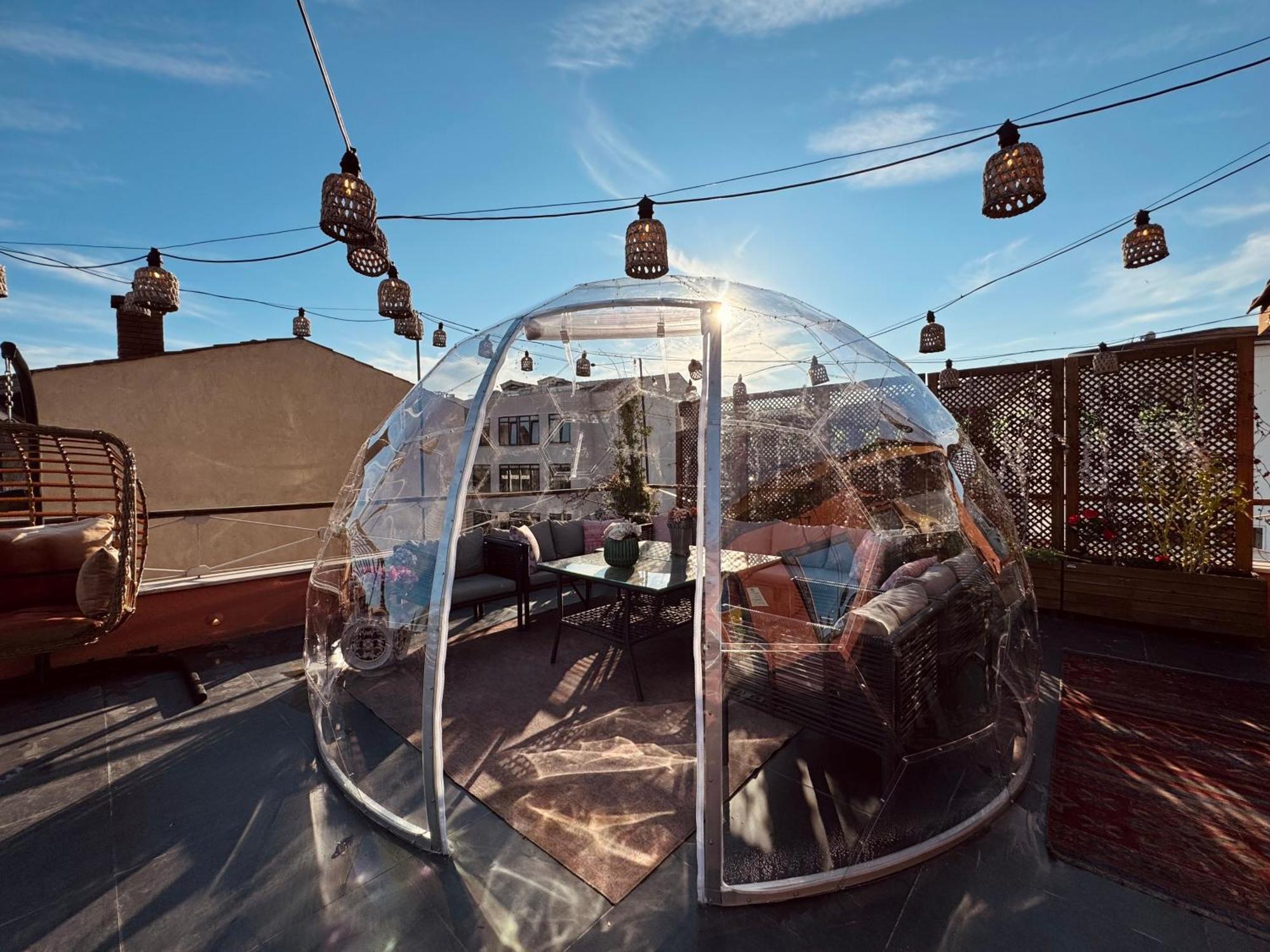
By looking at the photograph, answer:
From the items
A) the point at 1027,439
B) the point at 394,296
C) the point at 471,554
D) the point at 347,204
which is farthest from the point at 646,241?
the point at 1027,439

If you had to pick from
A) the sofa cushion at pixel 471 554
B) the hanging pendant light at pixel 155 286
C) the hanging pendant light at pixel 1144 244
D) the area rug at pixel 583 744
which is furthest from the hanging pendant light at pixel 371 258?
the hanging pendant light at pixel 1144 244

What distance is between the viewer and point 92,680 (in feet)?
11.5

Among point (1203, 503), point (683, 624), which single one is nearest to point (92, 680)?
point (683, 624)

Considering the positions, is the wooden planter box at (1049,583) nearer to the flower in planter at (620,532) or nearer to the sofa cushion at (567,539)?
the flower in planter at (620,532)

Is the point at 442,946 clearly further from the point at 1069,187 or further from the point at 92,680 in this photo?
the point at 1069,187

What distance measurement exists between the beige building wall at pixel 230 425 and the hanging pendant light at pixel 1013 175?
7.82 metres

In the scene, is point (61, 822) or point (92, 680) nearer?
point (61, 822)

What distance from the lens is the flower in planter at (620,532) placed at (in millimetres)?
4066

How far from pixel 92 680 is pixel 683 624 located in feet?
13.9

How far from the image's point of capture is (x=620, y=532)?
409 centimetres

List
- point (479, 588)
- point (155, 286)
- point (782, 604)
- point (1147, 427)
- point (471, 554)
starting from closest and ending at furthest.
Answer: point (782, 604), point (155, 286), point (479, 588), point (471, 554), point (1147, 427)

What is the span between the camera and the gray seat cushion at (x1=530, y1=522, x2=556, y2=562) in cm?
532

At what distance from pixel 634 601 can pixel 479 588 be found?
4.40ft

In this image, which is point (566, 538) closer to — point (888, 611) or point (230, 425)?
point (888, 611)
